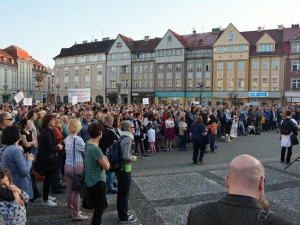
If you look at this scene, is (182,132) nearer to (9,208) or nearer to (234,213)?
(9,208)

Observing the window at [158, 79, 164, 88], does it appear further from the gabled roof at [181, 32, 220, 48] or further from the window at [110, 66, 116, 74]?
the window at [110, 66, 116, 74]

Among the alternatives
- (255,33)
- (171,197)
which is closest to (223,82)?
(255,33)

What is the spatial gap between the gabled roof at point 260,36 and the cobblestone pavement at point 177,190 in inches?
1620

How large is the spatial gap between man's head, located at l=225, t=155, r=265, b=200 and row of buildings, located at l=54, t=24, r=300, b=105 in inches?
1703

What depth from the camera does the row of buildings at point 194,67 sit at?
46.5 metres

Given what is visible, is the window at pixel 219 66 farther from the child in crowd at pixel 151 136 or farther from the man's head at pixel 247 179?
the man's head at pixel 247 179

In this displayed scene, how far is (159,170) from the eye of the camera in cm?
877

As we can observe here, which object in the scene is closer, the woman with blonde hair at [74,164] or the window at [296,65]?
the woman with blonde hair at [74,164]

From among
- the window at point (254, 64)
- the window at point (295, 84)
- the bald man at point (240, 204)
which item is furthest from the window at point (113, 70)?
the bald man at point (240, 204)

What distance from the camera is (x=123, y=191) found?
15.8 ft

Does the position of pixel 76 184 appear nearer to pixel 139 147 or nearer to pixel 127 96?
pixel 139 147

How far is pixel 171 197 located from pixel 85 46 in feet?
210

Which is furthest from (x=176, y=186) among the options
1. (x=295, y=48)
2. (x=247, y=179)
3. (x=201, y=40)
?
(x=201, y=40)

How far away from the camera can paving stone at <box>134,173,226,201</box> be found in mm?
6480
